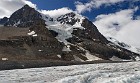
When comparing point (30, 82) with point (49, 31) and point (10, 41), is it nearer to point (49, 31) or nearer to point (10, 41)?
point (10, 41)

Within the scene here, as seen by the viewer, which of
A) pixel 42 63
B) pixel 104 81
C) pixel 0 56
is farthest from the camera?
pixel 0 56

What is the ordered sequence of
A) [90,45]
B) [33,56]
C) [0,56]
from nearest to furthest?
[0,56] < [33,56] < [90,45]

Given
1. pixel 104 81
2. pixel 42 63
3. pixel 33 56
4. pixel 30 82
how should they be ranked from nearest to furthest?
pixel 104 81
pixel 30 82
pixel 42 63
pixel 33 56

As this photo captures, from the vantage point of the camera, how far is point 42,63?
376ft

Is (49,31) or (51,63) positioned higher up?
(49,31)

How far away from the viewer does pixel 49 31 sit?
19250cm

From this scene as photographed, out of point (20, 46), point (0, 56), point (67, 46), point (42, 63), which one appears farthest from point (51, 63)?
point (67, 46)

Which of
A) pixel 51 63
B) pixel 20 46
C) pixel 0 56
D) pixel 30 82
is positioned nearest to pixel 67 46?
pixel 20 46

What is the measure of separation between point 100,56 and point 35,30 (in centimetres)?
3520

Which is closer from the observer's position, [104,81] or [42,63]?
[104,81]

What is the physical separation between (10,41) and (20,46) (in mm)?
4931

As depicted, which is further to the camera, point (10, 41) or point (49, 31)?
point (49, 31)

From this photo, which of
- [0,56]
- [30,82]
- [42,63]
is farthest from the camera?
[0,56]

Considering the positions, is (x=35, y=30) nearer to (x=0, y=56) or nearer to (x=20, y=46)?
(x=20, y=46)
